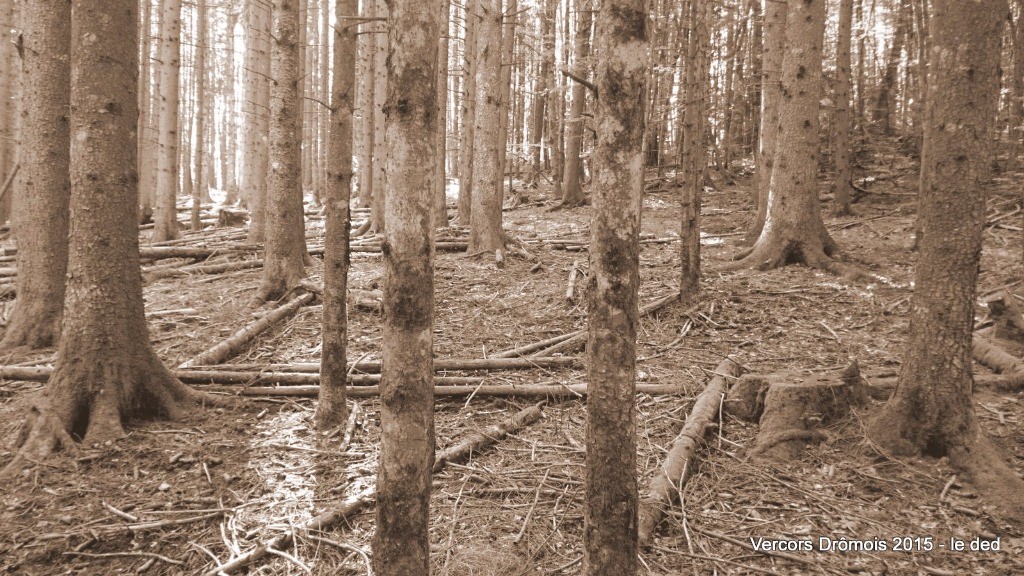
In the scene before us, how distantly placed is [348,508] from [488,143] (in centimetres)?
803

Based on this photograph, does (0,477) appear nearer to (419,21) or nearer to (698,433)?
(419,21)

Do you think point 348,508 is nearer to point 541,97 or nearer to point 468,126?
point 468,126

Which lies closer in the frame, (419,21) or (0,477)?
(419,21)

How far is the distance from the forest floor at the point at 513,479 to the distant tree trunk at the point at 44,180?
617mm

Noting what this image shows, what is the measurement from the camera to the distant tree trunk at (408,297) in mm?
2572

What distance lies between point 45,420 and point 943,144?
666cm

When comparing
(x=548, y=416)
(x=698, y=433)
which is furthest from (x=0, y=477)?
(x=698, y=433)

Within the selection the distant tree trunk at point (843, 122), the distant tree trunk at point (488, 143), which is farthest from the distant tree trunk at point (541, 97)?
the distant tree trunk at point (488, 143)

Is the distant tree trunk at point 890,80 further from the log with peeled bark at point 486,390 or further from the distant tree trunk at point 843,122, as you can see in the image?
the log with peeled bark at point 486,390

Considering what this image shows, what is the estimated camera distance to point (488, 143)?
1063 centimetres

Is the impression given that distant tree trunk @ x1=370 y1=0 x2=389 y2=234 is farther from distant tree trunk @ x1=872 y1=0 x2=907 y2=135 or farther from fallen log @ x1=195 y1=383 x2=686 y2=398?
distant tree trunk @ x1=872 y1=0 x2=907 y2=135

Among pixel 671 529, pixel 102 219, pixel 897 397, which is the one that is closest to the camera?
pixel 671 529

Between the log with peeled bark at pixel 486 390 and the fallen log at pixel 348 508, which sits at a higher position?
the log with peeled bark at pixel 486 390

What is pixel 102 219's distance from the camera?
183 inches
